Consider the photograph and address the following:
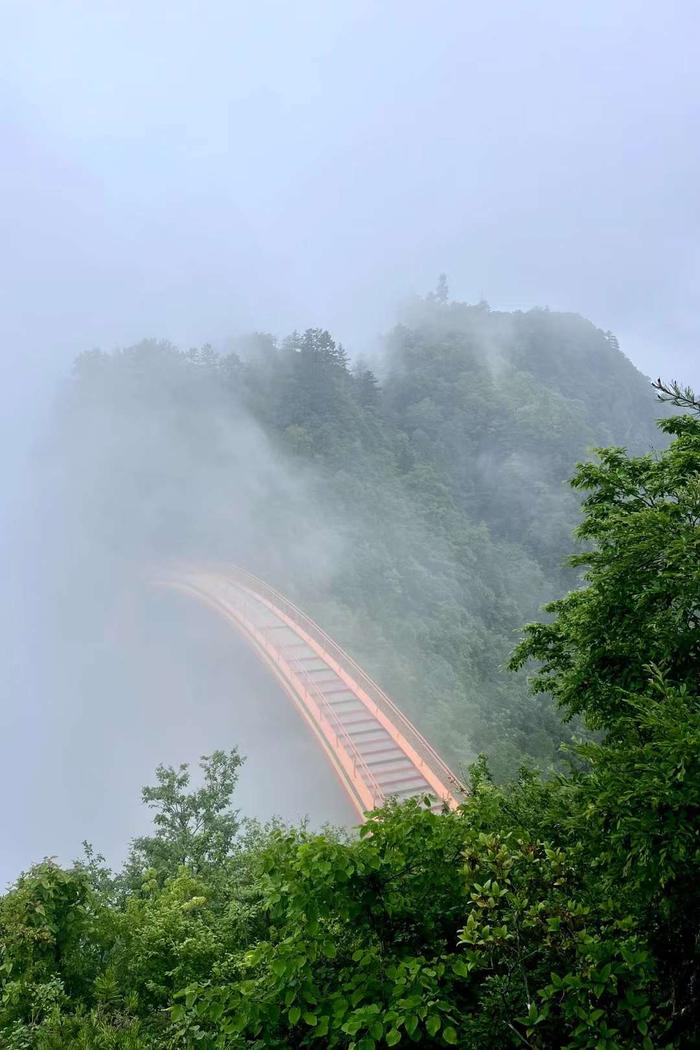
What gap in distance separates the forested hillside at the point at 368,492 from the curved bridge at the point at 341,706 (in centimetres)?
201

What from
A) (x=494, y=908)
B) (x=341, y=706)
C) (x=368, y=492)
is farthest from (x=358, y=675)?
(x=494, y=908)

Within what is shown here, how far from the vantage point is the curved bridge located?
47.6 ft

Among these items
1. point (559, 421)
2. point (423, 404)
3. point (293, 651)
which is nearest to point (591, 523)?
point (293, 651)

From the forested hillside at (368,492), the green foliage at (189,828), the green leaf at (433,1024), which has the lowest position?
the green leaf at (433,1024)

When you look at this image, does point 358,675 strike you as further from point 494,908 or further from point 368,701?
point 494,908

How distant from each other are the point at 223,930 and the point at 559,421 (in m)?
45.2

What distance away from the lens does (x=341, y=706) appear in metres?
17.3

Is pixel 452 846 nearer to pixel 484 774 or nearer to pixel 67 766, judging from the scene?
pixel 484 774

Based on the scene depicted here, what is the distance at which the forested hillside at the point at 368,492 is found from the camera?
23516 mm

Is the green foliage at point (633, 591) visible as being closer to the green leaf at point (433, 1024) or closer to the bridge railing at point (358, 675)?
the green leaf at point (433, 1024)

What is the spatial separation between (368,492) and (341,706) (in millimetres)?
16845

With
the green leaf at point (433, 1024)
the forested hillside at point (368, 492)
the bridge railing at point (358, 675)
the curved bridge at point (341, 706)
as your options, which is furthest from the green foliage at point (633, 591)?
the forested hillside at point (368, 492)

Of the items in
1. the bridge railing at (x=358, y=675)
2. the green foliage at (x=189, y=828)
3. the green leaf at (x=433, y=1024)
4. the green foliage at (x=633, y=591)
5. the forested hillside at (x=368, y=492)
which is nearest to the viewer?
the green leaf at (x=433, y=1024)

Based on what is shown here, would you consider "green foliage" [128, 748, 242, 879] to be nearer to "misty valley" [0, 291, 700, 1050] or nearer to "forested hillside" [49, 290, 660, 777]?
"misty valley" [0, 291, 700, 1050]
